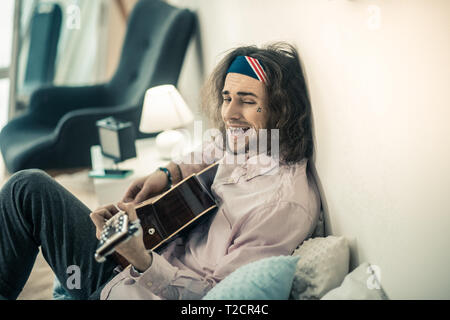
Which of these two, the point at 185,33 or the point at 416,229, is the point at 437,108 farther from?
the point at 185,33

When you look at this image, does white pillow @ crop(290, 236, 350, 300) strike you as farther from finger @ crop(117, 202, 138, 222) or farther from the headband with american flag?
the headband with american flag

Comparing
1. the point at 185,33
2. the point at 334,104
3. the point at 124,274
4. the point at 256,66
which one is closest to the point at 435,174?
the point at 334,104

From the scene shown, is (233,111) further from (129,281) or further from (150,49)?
(150,49)

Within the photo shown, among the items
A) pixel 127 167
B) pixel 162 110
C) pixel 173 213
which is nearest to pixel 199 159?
pixel 173 213

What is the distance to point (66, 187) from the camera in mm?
2662

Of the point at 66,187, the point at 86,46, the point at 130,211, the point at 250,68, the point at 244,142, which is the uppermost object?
the point at 86,46

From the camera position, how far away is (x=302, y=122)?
1308 mm

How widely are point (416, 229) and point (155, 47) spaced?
2326 millimetres

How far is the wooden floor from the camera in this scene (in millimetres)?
1692

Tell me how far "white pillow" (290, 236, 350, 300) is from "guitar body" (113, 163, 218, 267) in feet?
1.29

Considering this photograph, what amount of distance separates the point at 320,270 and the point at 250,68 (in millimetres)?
642

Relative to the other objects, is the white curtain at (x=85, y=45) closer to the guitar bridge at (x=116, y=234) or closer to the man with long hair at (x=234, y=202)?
the man with long hair at (x=234, y=202)

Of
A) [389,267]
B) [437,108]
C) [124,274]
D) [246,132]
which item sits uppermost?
[437,108]

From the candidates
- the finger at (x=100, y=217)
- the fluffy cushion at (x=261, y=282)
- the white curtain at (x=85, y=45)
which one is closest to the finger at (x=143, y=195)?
the finger at (x=100, y=217)
